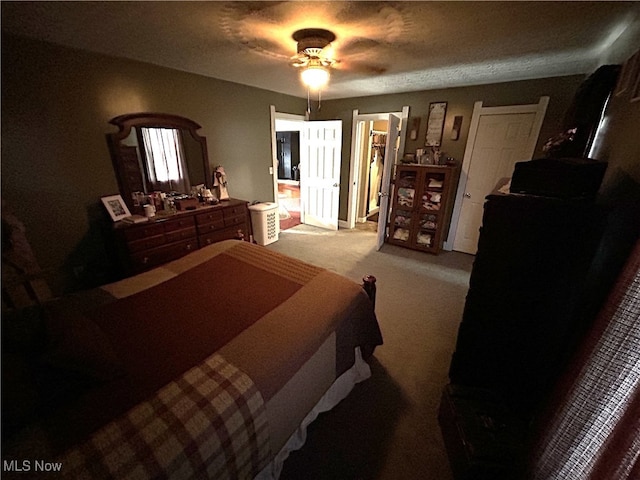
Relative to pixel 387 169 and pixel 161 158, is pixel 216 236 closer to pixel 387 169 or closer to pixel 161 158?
pixel 161 158

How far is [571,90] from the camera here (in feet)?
9.32

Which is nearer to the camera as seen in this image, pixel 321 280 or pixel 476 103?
pixel 321 280

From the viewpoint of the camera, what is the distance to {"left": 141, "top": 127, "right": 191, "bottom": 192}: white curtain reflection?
2820 millimetres

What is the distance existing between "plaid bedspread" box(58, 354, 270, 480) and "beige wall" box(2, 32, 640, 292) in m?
1.39

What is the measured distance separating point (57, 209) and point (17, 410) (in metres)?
2.19

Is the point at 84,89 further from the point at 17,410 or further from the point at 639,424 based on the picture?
the point at 639,424

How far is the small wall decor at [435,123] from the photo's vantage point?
3.58 meters

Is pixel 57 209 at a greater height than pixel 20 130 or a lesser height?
lesser

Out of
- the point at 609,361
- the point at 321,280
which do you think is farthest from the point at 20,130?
the point at 609,361

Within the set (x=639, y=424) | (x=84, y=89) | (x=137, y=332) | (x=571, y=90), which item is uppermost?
(x=571, y=90)

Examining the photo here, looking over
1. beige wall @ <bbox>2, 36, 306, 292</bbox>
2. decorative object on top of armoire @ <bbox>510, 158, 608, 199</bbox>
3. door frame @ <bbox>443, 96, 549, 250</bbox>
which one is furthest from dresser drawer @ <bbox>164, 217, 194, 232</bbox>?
door frame @ <bbox>443, 96, 549, 250</bbox>

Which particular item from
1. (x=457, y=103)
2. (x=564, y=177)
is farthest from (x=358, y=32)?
(x=457, y=103)

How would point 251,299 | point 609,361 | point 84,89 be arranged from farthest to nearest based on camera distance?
point 84,89 → point 251,299 → point 609,361

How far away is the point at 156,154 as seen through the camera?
2887 millimetres
